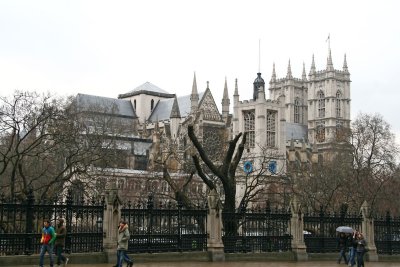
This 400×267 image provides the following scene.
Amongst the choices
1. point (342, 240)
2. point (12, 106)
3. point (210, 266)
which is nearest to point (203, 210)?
point (210, 266)

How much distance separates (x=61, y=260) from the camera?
64.4 ft

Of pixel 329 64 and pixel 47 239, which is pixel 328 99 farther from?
pixel 47 239

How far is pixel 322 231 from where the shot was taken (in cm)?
2883

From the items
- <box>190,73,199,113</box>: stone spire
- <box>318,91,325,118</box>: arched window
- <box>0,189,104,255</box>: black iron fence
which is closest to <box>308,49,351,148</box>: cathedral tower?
<box>318,91,325,118</box>: arched window

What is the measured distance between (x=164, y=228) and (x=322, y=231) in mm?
7674

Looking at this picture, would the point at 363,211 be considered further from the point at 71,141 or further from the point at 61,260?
the point at 71,141

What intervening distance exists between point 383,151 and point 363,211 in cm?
2922

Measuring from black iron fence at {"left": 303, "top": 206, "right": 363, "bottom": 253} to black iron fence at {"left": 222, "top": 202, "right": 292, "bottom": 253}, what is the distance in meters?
1.34

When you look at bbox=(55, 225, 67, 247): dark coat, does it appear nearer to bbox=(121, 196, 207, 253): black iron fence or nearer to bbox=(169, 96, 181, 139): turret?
bbox=(121, 196, 207, 253): black iron fence

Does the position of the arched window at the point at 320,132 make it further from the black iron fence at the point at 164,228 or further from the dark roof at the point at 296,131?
the black iron fence at the point at 164,228

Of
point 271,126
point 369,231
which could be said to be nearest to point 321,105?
point 271,126

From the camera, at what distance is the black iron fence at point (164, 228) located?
23.0 m

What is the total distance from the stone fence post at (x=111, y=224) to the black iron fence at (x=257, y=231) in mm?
4765

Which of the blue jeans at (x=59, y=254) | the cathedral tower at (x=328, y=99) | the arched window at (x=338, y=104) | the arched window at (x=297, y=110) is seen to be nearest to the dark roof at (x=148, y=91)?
the cathedral tower at (x=328, y=99)
